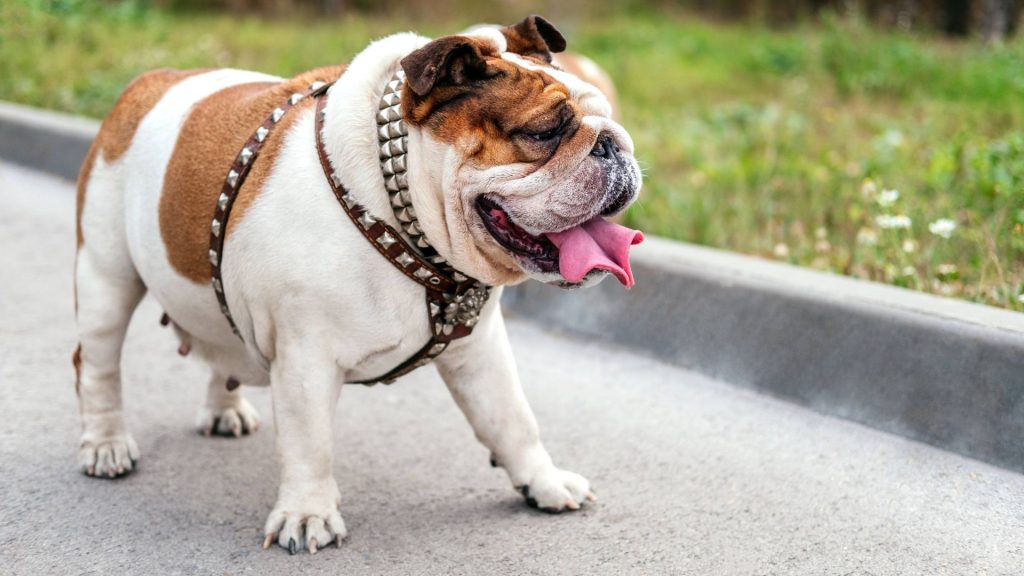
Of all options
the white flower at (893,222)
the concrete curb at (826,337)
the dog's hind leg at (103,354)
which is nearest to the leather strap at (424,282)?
the dog's hind leg at (103,354)

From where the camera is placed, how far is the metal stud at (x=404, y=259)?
2748 millimetres

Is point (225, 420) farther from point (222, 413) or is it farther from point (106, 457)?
point (106, 457)

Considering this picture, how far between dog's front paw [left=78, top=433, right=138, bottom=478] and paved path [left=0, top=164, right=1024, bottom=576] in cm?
4

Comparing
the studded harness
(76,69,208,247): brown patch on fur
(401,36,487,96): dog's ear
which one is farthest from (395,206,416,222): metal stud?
(76,69,208,247): brown patch on fur

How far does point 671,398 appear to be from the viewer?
13.3 ft

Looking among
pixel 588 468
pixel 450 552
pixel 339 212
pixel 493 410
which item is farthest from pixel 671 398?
pixel 339 212

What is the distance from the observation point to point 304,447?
2.89m

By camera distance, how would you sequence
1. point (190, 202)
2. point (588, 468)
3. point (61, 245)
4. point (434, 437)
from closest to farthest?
point (190, 202) < point (588, 468) < point (434, 437) < point (61, 245)

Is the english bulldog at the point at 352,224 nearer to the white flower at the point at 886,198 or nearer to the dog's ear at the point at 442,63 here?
the dog's ear at the point at 442,63

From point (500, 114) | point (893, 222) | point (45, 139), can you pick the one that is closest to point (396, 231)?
point (500, 114)

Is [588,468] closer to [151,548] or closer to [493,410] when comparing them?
[493,410]

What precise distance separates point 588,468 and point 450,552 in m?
0.72

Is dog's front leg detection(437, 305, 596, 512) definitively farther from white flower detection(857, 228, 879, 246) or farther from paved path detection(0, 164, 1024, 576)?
white flower detection(857, 228, 879, 246)

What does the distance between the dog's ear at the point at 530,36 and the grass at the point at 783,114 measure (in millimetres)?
484
